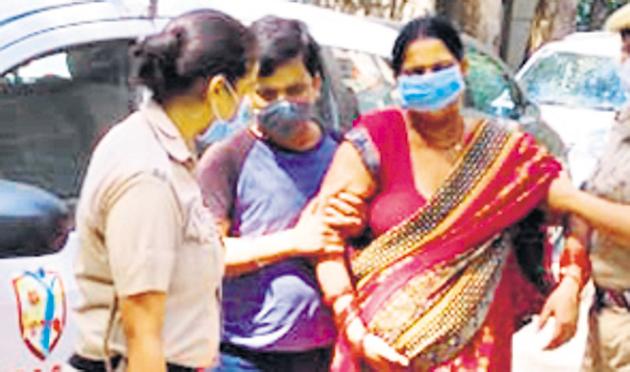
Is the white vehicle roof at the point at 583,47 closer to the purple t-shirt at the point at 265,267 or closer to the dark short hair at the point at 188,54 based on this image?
the purple t-shirt at the point at 265,267

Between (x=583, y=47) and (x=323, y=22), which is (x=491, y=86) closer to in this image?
(x=323, y=22)

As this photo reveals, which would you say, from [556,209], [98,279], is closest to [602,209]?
[556,209]

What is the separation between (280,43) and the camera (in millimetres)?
3391

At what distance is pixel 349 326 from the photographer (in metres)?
3.27

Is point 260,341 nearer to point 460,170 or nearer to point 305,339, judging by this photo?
point 305,339

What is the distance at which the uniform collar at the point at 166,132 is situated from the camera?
8.65 feet

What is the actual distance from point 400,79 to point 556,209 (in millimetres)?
521

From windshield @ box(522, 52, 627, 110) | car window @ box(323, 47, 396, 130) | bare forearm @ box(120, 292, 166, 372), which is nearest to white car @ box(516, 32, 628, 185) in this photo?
windshield @ box(522, 52, 627, 110)

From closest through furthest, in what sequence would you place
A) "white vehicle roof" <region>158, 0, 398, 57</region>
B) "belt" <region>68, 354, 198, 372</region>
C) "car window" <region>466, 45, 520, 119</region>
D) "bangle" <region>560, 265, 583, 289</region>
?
"belt" <region>68, 354, 198, 372</region>, "bangle" <region>560, 265, 583, 289</region>, "white vehicle roof" <region>158, 0, 398, 57</region>, "car window" <region>466, 45, 520, 119</region>

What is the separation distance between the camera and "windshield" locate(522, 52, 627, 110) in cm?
1122

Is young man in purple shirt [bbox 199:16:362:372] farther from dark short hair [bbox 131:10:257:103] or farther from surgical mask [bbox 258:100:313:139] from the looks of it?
dark short hair [bbox 131:10:257:103]

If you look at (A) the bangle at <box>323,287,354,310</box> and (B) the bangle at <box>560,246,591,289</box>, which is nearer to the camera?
(A) the bangle at <box>323,287,354,310</box>

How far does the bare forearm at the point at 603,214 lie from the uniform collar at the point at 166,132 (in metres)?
1.14

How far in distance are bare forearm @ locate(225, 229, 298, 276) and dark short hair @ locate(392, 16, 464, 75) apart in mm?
538
